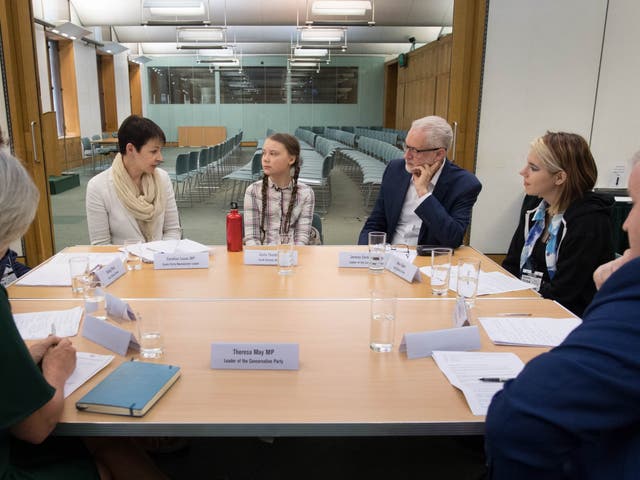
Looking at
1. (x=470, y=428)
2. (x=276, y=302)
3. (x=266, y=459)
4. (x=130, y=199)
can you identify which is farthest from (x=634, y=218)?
(x=130, y=199)

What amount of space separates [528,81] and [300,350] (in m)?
3.84

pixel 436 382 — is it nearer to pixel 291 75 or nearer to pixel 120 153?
pixel 120 153

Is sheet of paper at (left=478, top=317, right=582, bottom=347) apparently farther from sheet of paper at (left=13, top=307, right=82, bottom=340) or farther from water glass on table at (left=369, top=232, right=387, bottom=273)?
sheet of paper at (left=13, top=307, right=82, bottom=340)

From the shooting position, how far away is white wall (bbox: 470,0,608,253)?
4309mm

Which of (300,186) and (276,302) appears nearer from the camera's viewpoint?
(276,302)

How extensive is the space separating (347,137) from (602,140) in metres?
8.82

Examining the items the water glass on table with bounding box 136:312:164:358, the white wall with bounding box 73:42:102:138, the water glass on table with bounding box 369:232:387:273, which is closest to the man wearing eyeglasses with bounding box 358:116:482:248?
the water glass on table with bounding box 369:232:387:273

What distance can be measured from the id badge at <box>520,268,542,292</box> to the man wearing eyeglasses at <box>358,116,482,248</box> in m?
0.39

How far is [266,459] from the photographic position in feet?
7.04

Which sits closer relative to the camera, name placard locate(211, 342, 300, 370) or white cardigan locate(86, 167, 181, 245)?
name placard locate(211, 342, 300, 370)

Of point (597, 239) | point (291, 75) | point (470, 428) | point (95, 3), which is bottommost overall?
point (470, 428)

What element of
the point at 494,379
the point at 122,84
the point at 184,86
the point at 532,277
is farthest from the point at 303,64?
the point at 494,379

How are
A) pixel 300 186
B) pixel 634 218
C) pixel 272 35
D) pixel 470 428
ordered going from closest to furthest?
pixel 634 218 → pixel 470 428 → pixel 300 186 → pixel 272 35

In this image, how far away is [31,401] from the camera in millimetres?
1076
